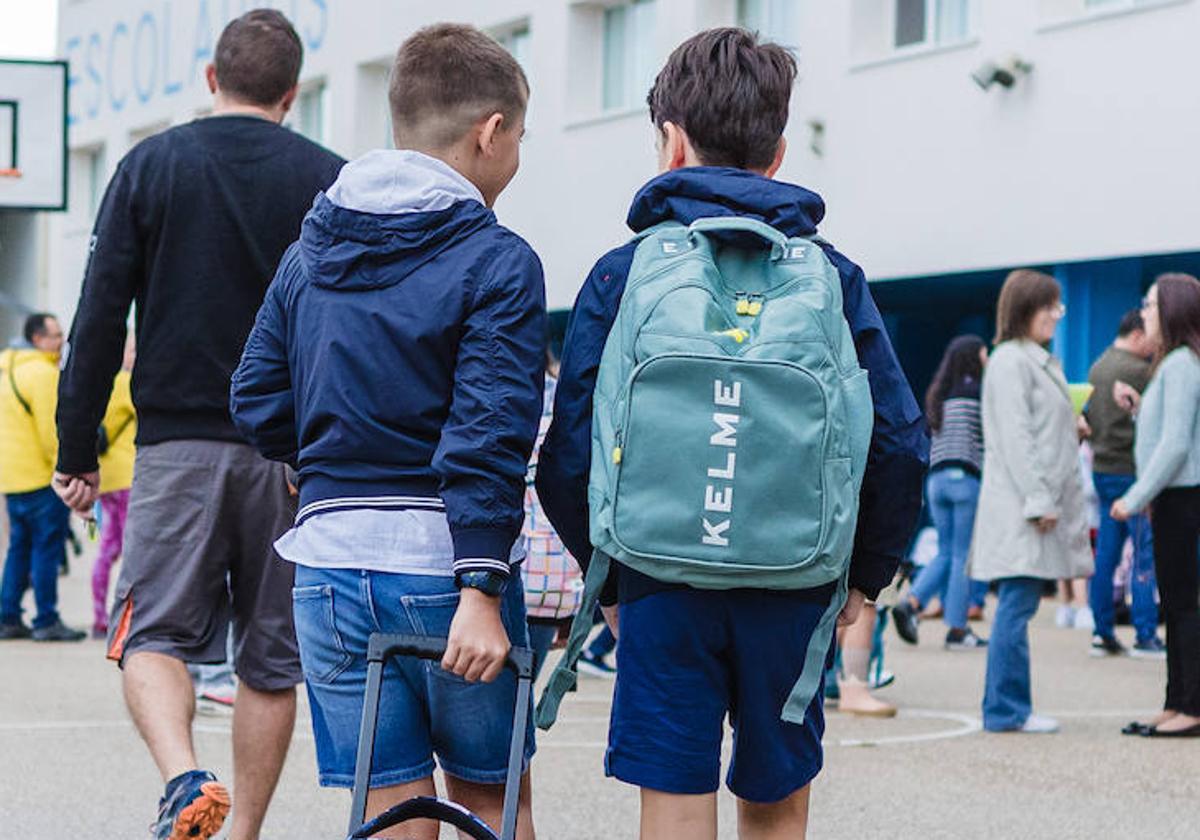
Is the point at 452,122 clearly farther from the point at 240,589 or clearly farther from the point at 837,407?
the point at 240,589

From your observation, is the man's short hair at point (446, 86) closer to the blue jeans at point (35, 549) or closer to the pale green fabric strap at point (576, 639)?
the pale green fabric strap at point (576, 639)

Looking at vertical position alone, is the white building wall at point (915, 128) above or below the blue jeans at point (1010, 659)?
above

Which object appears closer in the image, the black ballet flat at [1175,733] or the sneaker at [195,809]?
the sneaker at [195,809]

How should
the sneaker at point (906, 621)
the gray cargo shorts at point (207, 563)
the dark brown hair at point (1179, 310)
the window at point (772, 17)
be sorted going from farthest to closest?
1. the window at point (772, 17)
2. the sneaker at point (906, 621)
3. the dark brown hair at point (1179, 310)
4. the gray cargo shorts at point (207, 563)

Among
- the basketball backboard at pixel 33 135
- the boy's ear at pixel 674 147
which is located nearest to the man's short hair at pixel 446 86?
the boy's ear at pixel 674 147

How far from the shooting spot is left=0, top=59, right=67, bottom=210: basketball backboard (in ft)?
66.5

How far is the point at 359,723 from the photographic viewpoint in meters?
4.02

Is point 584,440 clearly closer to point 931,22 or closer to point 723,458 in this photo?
point 723,458

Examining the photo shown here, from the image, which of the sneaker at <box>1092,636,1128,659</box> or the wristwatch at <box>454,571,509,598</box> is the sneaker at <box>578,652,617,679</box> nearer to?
the sneaker at <box>1092,636,1128,659</box>

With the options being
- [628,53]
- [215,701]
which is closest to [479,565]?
[215,701]

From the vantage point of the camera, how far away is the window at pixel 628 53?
2456 centimetres

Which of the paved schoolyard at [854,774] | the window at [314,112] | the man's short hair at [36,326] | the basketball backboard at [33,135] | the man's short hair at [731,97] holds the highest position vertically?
the window at [314,112]

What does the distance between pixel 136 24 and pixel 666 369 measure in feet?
109

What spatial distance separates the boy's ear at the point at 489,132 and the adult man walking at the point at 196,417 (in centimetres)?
154
